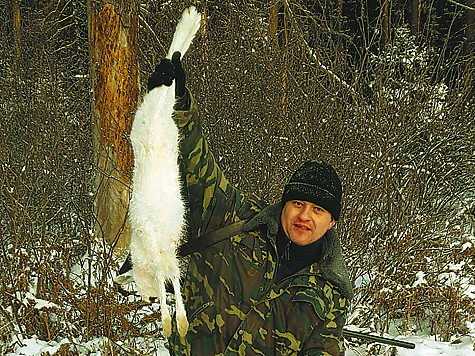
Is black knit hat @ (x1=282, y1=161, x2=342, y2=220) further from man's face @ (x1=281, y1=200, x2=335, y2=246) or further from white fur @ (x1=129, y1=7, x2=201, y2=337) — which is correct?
white fur @ (x1=129, y1=7, x2=201, y2=337)

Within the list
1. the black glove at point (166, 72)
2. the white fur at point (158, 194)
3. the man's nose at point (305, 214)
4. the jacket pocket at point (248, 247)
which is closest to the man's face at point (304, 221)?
the man's nose at point (305, 214)

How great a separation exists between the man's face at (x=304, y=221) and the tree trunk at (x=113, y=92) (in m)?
3.62

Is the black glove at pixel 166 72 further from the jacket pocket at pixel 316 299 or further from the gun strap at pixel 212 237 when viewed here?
the jacket pocket at pixel 316 299

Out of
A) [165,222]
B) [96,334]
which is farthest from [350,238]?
[165,222]

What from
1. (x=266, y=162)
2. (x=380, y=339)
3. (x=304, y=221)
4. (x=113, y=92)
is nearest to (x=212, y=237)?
(x=304, y=221)

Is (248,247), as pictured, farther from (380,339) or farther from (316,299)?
(380,339)

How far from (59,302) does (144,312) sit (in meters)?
0.72

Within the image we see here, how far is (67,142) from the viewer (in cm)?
556

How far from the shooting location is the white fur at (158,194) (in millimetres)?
1844

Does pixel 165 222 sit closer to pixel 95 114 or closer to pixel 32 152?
pixel 32 152

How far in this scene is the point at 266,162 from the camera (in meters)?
5.45

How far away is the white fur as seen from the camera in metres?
1.84

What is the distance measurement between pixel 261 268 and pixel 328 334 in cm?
36

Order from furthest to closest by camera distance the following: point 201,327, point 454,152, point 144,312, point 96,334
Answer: point 454,152, point 144,312, point 96,334, point 201,327
